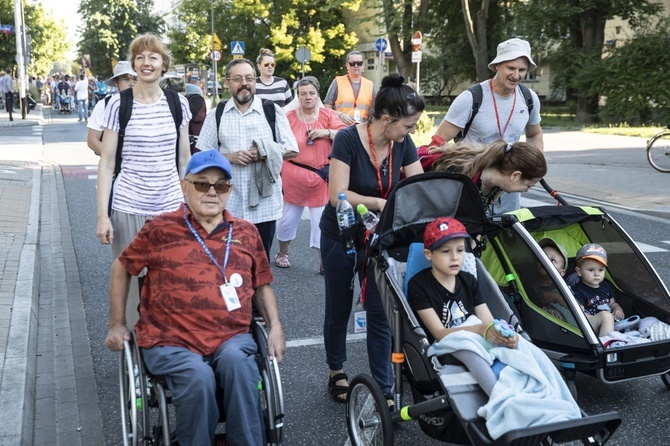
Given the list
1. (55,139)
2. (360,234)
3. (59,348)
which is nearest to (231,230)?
(360,234)

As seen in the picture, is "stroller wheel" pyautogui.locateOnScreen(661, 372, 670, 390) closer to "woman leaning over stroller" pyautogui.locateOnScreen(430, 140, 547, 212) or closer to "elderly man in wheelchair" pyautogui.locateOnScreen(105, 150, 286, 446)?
"woman leaning over stroller" pyautogui.locateOnScreen(430, 140, 547, 212)

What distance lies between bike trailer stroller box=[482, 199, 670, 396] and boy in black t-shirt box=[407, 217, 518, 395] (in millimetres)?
839

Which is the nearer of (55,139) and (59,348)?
(59,348)

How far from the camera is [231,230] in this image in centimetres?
345

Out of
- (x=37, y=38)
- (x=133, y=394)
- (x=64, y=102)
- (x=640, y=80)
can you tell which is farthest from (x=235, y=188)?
(x=37, y=38)

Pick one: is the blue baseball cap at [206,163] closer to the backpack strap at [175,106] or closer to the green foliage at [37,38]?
the backpack strap at [175,106]

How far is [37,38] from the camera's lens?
54.1 m

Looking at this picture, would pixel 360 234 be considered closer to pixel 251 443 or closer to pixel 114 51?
pixel 251 443

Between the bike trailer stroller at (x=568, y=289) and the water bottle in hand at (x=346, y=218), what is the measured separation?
1142mm

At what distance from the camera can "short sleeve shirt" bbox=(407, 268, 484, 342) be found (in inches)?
139

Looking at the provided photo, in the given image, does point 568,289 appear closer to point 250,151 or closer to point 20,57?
point 250,151

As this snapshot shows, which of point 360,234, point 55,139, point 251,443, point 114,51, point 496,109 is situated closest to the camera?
point 251,443

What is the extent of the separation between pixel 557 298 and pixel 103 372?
2.94 meters

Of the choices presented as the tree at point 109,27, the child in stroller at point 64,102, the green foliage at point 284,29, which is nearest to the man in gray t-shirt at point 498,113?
the child in stroller at point 64,102
